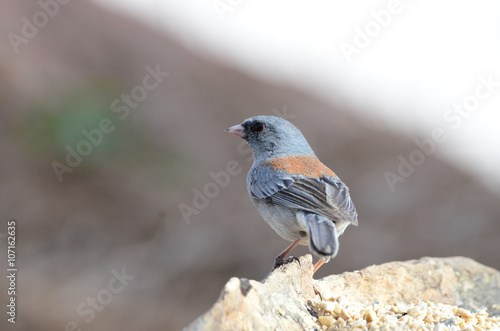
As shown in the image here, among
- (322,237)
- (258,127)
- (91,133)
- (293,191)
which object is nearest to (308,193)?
(293,191)

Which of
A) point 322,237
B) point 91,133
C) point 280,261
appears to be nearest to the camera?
point 322,237

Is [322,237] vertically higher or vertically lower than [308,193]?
lower

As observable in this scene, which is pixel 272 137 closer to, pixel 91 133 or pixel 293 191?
pixel 293 191

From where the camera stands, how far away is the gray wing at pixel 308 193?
3.11m

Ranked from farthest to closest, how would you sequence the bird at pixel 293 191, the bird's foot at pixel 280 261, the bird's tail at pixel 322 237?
the bird at pixel 293 191 → the bird's foot at pixel 280 261 → the bird's tail at pixel 322 237

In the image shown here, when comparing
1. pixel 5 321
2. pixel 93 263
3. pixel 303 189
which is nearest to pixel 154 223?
pixel 93 263

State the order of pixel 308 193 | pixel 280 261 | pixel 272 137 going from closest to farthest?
pixel 280 261
pixel 308 193
pixel 272 137

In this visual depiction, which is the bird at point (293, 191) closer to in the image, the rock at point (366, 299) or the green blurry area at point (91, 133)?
the rock at point (366, 299)

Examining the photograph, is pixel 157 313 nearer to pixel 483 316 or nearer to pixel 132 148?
pixel 132 148

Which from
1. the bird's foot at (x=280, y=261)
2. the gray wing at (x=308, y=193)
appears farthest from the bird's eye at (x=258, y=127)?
the bird's foot at (x=280, y=261)

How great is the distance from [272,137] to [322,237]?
141 cm

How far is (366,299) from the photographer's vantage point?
331 cm

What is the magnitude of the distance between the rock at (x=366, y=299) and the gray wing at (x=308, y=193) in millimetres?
331

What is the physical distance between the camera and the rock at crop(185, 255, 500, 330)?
7.09 feet
